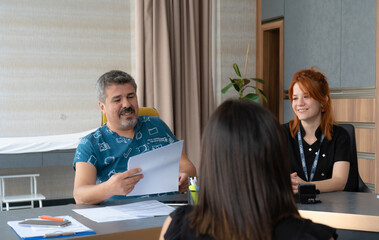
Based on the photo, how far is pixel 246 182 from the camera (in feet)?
3.12

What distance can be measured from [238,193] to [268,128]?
0.47 feet

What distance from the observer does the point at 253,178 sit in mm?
952

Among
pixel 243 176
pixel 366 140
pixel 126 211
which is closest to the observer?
pixel 243 176

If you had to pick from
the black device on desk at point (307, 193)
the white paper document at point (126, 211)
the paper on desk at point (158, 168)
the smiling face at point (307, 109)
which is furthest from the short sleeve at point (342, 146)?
the white paper document at point (126, 211)

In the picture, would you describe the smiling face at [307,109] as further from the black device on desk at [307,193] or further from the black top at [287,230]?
the black top at [287,230]

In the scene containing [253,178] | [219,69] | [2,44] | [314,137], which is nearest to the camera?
[253,178]

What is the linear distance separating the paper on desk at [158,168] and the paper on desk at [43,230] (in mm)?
365

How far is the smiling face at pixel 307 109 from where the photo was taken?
262 cm

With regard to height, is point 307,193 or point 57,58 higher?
point 57,58

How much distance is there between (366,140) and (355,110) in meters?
0.29

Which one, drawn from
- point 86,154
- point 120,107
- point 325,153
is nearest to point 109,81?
Result: point 120,107

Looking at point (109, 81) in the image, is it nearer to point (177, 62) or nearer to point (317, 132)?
point (317, 132)

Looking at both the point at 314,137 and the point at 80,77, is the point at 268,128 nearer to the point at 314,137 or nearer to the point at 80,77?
the point at 314,137

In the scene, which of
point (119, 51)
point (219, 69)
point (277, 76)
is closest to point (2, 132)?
point (119, 51)
